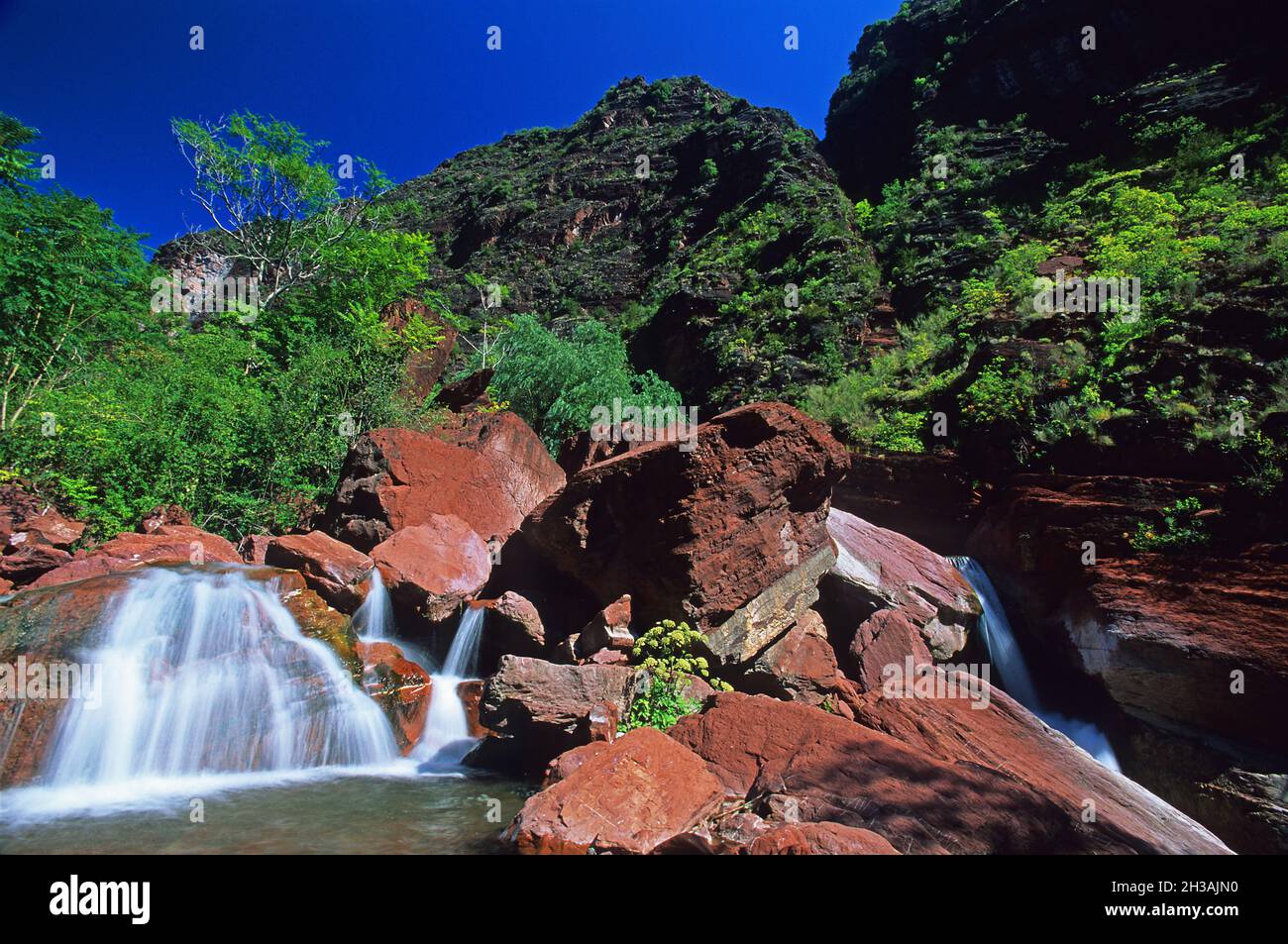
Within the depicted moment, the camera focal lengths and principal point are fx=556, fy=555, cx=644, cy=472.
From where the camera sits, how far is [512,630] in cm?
821

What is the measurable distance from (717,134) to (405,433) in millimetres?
38537

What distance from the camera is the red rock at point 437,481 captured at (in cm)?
974

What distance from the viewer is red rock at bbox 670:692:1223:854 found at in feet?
12.9

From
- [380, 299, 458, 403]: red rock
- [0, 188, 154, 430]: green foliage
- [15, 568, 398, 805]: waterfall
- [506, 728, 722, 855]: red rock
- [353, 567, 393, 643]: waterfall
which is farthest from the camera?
[380, 299, 458, 403]: red rock

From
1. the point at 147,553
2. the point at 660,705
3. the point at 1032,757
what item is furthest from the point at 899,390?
the point at 147,553

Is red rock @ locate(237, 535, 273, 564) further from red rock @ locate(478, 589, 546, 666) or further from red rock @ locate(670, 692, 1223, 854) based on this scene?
red rock @ locate(670, 692, 1223, 854)

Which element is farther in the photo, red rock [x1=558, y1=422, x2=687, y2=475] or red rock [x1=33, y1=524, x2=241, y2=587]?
red rock [x1=558, y1=422, x2=687, y2=475]

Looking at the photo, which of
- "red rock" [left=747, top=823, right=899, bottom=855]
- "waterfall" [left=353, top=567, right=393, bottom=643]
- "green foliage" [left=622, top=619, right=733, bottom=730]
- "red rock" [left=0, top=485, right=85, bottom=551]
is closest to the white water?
"green foliage" [left=622, top=619, right=733, bottom=730]

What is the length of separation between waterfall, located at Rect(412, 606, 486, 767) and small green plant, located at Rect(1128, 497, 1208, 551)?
9859mm

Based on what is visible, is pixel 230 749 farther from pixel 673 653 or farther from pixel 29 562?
pixel 673 653

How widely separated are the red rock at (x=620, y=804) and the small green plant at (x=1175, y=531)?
7.70 metres

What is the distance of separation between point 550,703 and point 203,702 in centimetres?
380

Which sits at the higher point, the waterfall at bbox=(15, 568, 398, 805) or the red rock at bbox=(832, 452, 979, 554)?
the red rock at bbox=(832, 452, 979, 554)

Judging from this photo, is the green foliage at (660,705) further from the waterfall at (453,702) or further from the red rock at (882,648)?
the red rock at (882,648)
